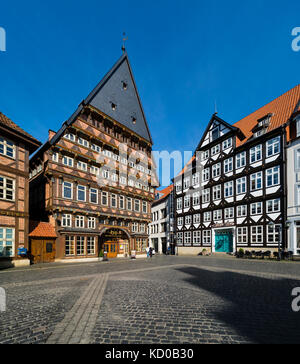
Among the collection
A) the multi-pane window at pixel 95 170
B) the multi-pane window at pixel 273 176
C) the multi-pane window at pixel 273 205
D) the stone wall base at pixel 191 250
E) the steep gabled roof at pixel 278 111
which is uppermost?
the steep gabled roof at pixel 278 111

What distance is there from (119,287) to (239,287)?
4.49 meters

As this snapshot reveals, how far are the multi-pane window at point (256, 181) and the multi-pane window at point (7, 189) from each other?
23927 millimetres

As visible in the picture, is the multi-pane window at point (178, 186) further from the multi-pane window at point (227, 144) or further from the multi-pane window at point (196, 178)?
the multi-pane window at point (227, 144)

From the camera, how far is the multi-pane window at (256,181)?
1010 inches

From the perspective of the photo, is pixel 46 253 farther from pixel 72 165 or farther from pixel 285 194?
pixel 285 194

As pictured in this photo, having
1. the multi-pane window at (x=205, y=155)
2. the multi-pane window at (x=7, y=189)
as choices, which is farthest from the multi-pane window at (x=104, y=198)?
the multi-pane window at (x=205, y=155)

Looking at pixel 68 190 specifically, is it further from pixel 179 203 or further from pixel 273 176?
pixel 273 176

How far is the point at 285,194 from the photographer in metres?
22.6

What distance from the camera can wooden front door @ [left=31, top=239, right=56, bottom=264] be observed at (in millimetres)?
19219

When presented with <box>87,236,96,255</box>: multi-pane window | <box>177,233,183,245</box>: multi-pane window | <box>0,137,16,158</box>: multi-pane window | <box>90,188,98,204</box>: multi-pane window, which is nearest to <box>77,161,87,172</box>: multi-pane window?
<box>90,188,98,204</box>: multi-pane window

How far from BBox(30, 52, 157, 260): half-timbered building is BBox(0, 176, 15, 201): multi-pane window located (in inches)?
160

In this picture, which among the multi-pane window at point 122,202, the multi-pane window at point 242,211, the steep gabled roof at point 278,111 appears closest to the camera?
the steep gabled roof at point 278,111

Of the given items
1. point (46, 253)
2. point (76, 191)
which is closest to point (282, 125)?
point (76, 191)
